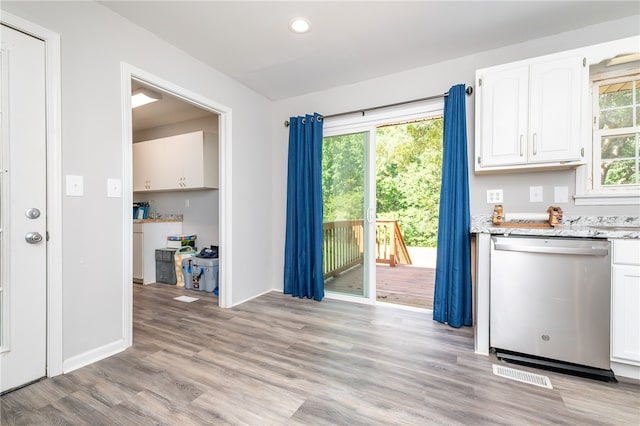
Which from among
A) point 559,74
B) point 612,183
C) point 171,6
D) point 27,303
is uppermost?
point 171,6

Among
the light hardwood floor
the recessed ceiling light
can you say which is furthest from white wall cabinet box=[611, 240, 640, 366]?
the recessed ceiling light

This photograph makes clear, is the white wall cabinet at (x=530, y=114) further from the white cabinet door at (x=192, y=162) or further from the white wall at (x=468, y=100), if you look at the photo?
the white cabinet door at (x=192, y=162)

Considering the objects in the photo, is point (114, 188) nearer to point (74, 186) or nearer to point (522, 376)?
point (74, 186)

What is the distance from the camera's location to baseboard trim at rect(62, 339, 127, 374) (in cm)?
182

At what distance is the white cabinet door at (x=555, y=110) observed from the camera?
2.07 m

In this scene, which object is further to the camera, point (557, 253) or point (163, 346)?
point (163, 346)

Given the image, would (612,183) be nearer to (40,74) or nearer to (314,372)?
(314,372)

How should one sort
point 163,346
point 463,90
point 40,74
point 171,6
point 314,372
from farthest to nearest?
point 463,90 < point 163,346 < point 171,6 < point 314,372 < point 40,74

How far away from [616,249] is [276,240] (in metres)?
3.19

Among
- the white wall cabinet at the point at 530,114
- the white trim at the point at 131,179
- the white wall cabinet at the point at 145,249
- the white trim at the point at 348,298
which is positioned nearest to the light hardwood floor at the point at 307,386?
the white trim at the point at 131,179

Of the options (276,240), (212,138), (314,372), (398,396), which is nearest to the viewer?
(398,396)

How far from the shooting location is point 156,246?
427 centimetres

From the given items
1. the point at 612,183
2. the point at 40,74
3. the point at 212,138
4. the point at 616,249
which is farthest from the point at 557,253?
the point at 212,138

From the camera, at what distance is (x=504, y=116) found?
2.29 metres
